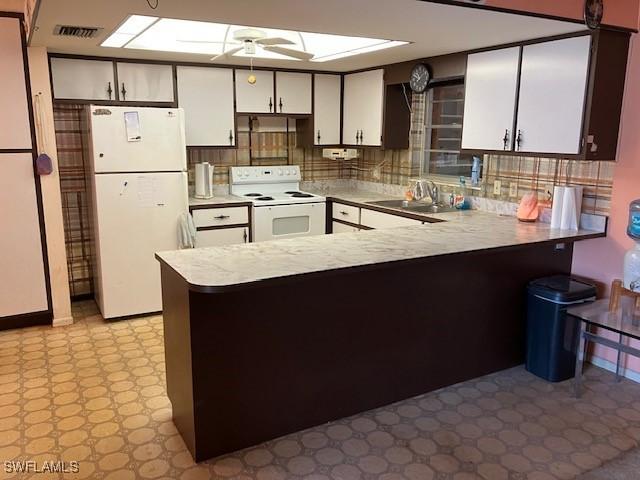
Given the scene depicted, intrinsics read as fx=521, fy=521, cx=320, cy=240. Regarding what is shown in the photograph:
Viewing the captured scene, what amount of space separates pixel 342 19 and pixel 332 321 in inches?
62.6

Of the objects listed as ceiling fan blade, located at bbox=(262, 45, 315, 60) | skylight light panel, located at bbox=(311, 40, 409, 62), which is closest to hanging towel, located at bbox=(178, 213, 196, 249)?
ceiling fan blade, located at bbox=(262, 45, 315, 60)

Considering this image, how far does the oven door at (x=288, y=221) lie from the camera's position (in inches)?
188

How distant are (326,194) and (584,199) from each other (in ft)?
8.58

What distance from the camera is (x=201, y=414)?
240 cm

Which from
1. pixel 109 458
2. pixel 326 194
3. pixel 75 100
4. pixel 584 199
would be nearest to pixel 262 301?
pixel 109 458

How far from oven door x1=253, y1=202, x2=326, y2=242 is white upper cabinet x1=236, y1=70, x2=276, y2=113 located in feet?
3.14

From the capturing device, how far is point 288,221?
4922 mm

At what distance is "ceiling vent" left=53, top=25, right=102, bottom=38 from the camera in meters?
3.06

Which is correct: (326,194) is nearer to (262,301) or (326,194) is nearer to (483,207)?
(483,207)

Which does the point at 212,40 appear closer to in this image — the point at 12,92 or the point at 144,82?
the point at 144,82

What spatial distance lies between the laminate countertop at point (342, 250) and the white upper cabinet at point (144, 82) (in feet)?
7.22

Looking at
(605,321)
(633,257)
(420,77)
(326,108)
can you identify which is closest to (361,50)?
(420,77)

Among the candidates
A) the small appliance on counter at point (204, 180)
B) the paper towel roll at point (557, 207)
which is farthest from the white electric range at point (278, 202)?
the paper towel roll at point (557, 207)

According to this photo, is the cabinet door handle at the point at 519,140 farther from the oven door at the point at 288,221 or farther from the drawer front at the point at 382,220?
the oven door at the point at 288,221
